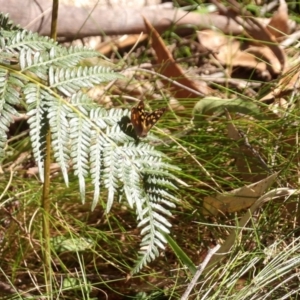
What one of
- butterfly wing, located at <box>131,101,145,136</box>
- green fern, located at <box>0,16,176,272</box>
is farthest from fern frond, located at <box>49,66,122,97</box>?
butterfly wing, located at <box>131,101,145,136</box>

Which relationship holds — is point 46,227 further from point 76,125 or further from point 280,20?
point 280,20

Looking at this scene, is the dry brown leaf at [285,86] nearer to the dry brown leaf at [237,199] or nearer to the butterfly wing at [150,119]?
the dry brown leaf at [237,199]

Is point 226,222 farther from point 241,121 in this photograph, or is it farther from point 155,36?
point 155,36

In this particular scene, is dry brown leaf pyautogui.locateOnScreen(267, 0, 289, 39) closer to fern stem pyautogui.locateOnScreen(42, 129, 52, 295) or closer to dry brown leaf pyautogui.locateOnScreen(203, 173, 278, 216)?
dry brown leaf pyautogui.locateOnScreen(203, 173, 278, 216)

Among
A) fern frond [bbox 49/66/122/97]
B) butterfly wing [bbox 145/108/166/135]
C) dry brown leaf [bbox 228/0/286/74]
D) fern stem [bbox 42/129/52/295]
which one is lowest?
fern stem [bbox 42/129/52/295]

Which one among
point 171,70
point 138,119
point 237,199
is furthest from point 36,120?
point 171,70

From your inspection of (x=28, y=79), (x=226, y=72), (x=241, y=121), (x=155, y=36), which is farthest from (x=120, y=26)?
(x=28, y=79)

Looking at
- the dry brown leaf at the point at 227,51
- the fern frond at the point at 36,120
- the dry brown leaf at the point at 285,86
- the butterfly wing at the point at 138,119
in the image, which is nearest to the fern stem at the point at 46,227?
the fern frond at the point at 36,120
